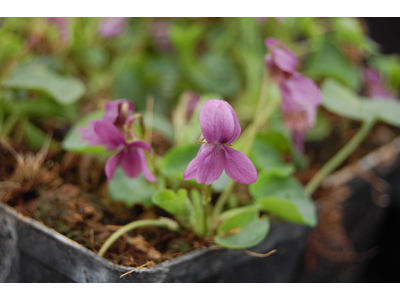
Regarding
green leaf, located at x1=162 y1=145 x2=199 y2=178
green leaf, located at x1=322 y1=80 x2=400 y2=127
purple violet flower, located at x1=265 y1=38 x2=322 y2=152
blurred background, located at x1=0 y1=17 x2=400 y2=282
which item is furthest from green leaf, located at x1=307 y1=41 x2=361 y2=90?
green leaf, located at x1=162 y1=145 x2=199 y2=178

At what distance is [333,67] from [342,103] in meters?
0.26

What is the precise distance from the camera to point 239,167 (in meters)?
0.38

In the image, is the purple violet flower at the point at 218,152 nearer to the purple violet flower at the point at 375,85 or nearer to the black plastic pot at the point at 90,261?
the black plastic pot at the point at 90,261

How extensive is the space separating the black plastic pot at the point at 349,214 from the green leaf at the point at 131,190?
351mm

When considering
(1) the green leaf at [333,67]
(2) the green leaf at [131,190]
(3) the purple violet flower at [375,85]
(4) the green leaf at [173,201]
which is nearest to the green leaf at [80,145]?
(2) the green leaf at [131,190]

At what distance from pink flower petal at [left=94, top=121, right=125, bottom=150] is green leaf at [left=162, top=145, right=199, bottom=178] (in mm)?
111

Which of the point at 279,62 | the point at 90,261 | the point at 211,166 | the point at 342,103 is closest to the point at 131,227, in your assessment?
the point at 90,261

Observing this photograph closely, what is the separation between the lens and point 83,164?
68 cm

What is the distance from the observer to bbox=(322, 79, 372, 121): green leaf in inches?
24.9

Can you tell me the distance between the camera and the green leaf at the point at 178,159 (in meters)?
0.56

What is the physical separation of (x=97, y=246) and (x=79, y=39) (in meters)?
0.63

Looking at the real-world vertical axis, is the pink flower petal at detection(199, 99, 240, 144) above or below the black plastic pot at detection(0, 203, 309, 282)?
above

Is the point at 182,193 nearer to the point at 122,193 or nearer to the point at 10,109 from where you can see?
the point at 122,193

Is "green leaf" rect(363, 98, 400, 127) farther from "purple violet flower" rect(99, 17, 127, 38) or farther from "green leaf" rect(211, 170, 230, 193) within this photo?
"purple violet flower" rect(99, 17, 127, 38)
